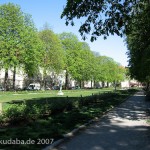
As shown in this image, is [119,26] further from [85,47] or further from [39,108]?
[85,47]

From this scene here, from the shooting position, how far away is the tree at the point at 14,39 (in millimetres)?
57250

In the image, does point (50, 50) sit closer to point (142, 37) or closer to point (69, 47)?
point (69, 47)

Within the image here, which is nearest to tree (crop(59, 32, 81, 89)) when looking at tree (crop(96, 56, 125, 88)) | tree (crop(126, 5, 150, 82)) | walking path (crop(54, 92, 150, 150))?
tree (crop(96, 56, 125, 88))

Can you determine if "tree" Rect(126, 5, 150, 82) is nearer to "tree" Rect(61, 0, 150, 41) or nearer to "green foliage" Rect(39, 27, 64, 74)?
"tree" Rect(61, 0, 150, 41)

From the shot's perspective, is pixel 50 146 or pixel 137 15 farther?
pixel 137 15

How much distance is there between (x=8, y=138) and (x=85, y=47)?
90028mm

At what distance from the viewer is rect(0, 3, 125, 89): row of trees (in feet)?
191

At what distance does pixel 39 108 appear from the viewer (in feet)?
57.7

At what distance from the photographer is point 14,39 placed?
59250 millimetres

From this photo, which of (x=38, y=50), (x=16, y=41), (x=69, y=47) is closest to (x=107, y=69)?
(x=69, y=47)

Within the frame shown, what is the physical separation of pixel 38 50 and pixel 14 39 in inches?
243

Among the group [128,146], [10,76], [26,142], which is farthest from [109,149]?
[10,76]

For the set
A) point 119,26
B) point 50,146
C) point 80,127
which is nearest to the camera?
point 50,146

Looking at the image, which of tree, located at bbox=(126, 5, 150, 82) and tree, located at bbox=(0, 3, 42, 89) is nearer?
tree, located at bbox=(126, 5, 150, 82)
